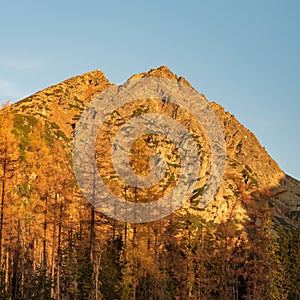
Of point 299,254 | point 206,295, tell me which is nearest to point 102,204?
point 206,295

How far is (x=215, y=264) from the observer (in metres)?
73.4

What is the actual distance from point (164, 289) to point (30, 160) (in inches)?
790

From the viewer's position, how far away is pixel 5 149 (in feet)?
137

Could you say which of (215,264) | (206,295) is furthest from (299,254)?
(206,295)

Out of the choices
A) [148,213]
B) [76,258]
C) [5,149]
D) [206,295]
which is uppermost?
[5,149]

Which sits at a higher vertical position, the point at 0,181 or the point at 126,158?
the point at 126,158

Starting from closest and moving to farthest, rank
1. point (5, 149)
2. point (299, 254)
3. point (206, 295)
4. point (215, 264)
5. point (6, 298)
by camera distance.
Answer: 1. point (6, 298)
2. point (5, 149)
3. point (206, 295)
4. point (215, 264)
5. point (299, 254)

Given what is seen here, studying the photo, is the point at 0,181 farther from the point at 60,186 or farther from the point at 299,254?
the point at 299,254

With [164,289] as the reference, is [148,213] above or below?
above

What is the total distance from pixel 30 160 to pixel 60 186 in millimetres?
3761

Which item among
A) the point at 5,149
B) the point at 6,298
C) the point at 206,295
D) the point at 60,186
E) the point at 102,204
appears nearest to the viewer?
the point at 6,298

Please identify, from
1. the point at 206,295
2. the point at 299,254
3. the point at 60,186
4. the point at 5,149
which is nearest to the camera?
the point at 5,149

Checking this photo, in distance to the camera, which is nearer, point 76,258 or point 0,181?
point 0,181

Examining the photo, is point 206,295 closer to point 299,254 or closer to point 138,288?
point 138,288
